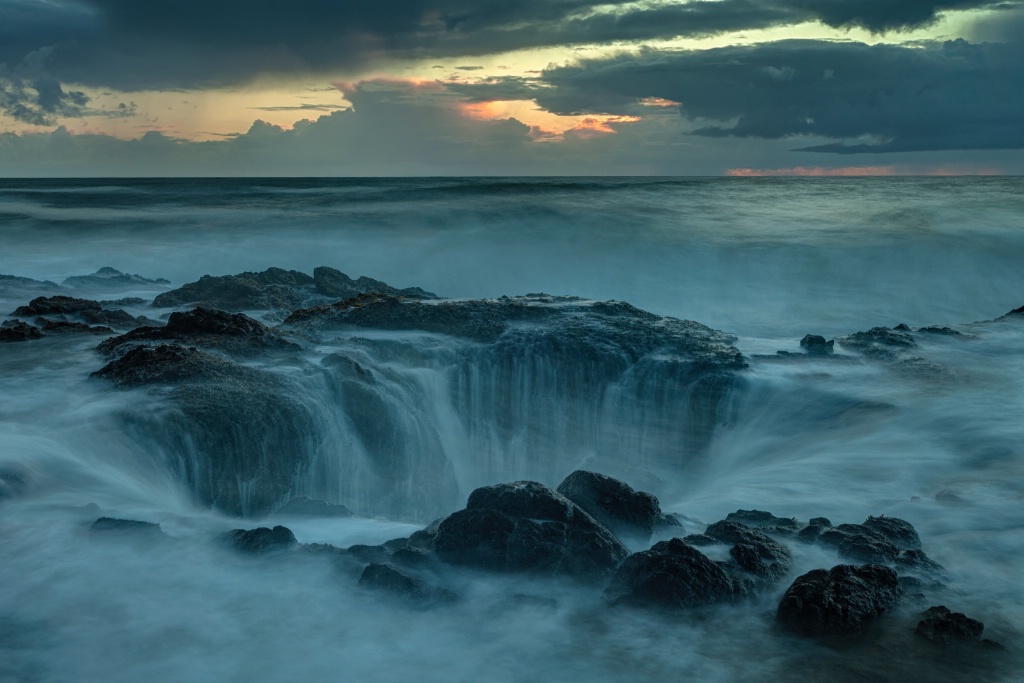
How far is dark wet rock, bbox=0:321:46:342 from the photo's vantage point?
990 cm

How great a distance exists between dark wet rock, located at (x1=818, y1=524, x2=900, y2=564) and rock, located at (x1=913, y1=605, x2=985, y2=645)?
712mm

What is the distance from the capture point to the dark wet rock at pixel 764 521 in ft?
19.1

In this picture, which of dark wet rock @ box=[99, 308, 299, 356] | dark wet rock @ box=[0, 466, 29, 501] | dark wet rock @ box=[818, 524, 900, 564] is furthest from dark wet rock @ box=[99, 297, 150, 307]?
dark wet rock @ box=[818, 524, 900, 564]

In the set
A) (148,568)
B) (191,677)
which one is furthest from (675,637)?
(148,568)

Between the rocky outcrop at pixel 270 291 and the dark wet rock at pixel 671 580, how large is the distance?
888 centimetres

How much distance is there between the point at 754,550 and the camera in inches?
206

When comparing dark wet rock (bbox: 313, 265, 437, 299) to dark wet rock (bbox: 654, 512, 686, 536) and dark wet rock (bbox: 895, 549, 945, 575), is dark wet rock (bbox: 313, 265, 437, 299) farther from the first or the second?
dark wet rock (bbox: 895, 549, 945, 575)

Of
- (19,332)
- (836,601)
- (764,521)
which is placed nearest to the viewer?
(836,601)

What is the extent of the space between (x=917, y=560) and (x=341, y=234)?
73.3 ft

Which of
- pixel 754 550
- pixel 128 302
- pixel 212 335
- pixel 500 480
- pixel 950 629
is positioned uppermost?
pixel 212 335

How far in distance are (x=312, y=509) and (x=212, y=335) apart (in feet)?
10.3

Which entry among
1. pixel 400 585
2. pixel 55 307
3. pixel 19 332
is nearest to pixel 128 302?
pixel 55 307

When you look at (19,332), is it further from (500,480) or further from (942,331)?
(942,331)

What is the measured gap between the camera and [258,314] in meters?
12.2
